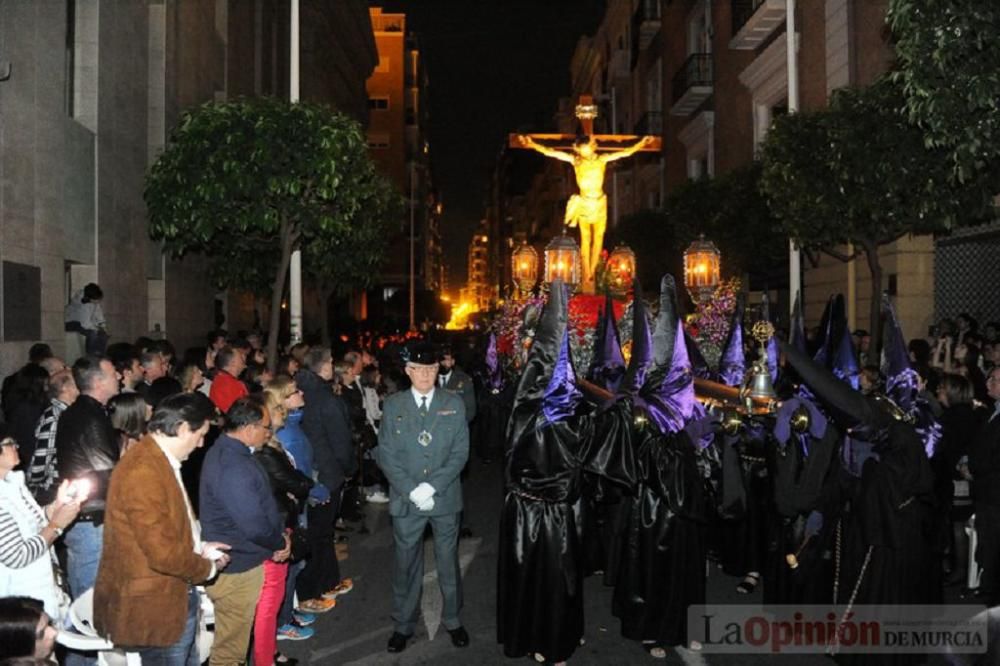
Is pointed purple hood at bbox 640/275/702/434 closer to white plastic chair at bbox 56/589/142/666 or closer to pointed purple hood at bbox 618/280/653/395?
pointed purple hood at bbox 618/280/653/395

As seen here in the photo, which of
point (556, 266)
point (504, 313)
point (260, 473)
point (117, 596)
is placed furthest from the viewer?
point (504, 313)

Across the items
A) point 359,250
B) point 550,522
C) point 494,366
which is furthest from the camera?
point 359,250

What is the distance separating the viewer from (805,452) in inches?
246

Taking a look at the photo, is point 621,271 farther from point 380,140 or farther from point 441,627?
point 380,140

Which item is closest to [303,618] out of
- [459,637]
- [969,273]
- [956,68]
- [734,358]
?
[459,637]

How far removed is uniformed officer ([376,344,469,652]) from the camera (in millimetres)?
6371

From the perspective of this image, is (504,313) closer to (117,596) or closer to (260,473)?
(260,473)

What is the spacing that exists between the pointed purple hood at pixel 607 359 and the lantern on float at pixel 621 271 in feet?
19.6

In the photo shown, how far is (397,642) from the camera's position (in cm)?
636

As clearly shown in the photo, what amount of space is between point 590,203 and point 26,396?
10841mm

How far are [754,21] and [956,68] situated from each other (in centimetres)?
1474

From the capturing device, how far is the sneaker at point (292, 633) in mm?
6637

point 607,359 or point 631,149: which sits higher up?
point 631,149

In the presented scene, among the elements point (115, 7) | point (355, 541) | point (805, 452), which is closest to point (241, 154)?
point (115, 7)
